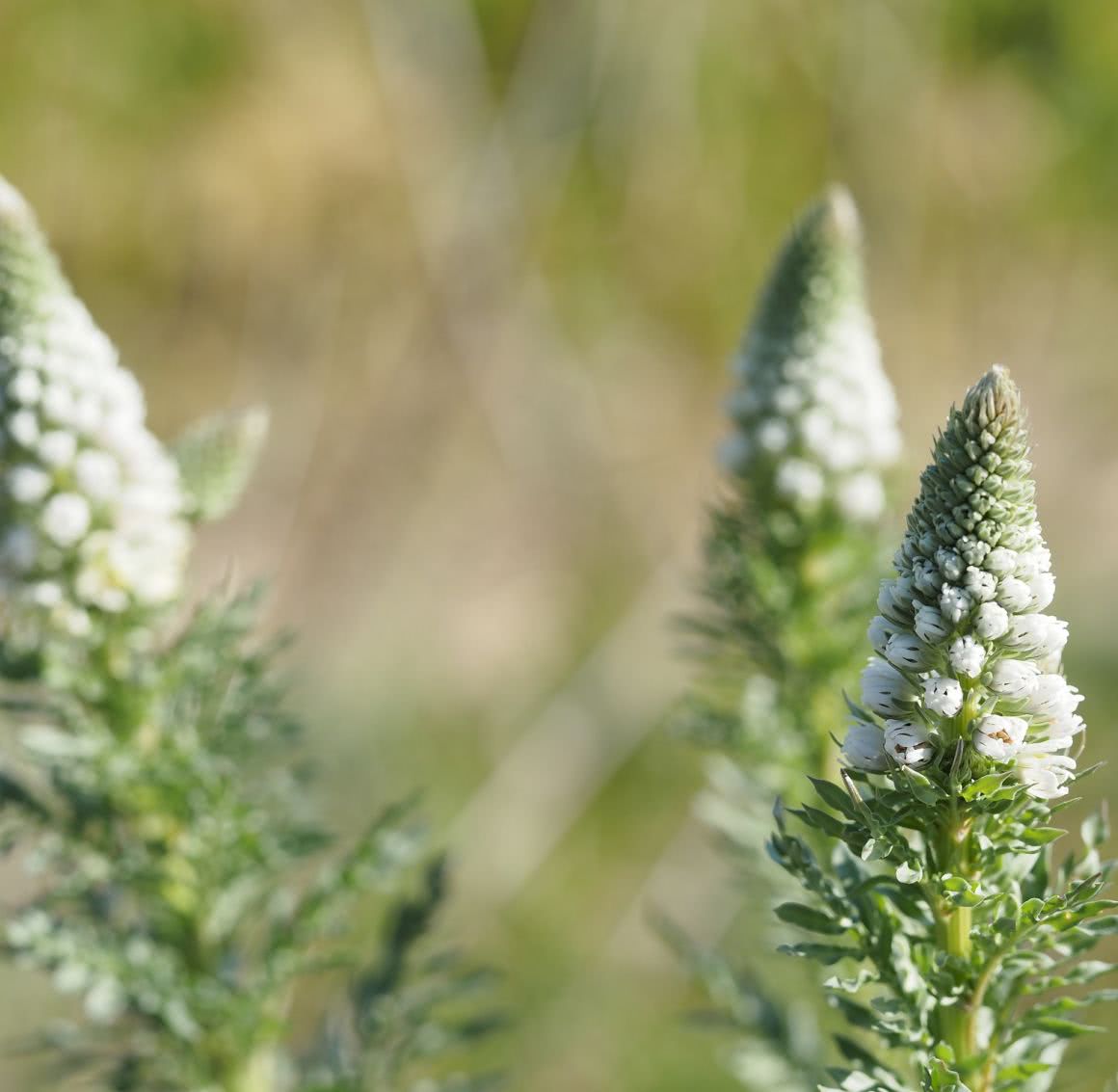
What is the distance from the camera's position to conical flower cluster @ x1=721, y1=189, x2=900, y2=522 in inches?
71.3


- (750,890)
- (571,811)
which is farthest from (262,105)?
(750,890)

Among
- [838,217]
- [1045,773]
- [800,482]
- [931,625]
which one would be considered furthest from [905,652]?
[838,217]

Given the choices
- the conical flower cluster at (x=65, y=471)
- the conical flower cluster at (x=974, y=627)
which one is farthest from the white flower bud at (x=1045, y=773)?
the conical flower cluster at (x=65, y=471)

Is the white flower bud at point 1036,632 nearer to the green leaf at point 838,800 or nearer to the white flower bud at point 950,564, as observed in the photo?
the white flower bud at point 950,564

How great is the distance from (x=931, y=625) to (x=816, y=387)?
93cm

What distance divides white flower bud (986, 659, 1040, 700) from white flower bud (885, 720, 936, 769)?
0.07 m

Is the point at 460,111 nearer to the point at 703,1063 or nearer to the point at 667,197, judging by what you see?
the point at 667,197

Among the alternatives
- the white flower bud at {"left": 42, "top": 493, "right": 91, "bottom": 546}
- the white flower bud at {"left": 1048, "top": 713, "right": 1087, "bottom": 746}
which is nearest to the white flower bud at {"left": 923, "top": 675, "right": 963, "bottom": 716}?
the white flower bud at {"left": 1048, "top": 713, "right": 1087, "bottom": 746}

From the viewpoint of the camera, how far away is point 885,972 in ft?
3.54

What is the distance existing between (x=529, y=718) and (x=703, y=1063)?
66.3 inches

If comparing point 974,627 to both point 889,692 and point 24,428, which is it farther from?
point 24,428

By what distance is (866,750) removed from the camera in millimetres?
1005

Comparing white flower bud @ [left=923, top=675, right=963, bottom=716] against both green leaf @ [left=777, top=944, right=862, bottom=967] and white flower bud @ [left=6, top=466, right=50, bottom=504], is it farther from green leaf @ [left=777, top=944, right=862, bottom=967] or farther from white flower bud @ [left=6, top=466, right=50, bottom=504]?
white flower bud @ [left=6, top=466, right=50, bottom=504]

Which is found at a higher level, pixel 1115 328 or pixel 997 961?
pixel 1115 328
